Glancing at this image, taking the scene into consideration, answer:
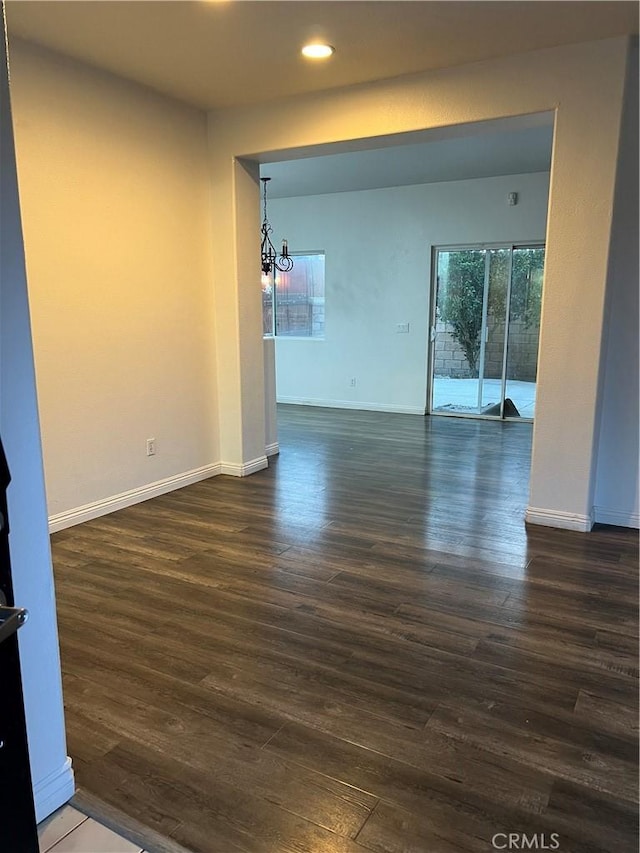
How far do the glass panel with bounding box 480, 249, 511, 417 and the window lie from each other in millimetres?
2260

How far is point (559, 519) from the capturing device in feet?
11.8

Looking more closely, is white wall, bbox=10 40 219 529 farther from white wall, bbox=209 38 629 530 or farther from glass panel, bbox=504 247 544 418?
glass panel, bbox=504 247 544 418

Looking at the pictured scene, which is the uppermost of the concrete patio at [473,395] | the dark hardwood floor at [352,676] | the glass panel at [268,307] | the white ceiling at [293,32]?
the white ceiling at [293,32]

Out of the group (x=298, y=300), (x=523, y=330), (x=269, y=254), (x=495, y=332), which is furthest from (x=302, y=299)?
(x=523, y=330)

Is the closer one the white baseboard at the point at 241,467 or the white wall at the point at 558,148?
the white wall at the point at 558,148

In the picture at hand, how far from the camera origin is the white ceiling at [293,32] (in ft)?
8.85

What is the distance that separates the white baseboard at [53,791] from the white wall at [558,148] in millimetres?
2910

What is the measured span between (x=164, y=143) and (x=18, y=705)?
3.76 metres

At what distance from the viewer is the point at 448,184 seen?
6.98 metres

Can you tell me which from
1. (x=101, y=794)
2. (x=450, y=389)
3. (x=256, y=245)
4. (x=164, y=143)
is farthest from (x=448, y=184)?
(x=101, y=794)

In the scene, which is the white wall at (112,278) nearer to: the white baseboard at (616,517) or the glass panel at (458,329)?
the white baseboard at (616,517)

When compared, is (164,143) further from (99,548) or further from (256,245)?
(99,548)

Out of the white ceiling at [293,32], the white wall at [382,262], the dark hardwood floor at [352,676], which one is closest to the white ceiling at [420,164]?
the white wall at [382,262]

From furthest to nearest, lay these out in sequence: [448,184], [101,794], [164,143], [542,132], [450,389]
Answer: [450,389] → [448,184] → [542,132] → [164,143] → [101,794]
